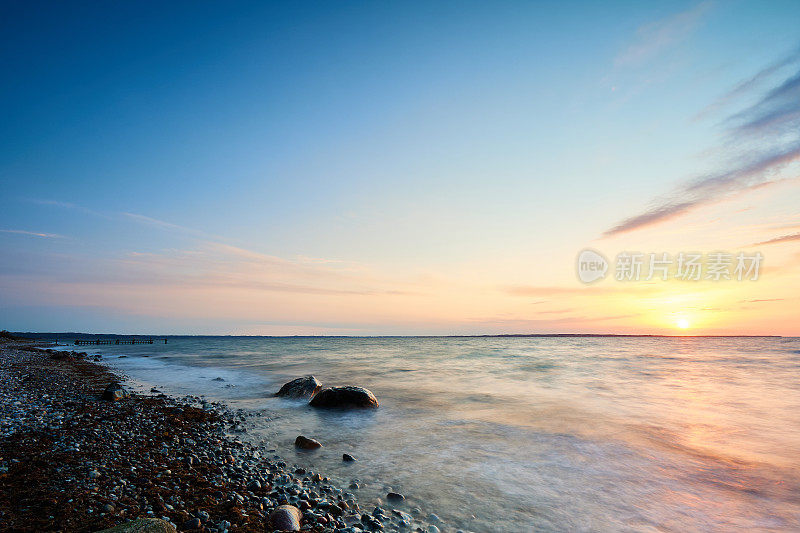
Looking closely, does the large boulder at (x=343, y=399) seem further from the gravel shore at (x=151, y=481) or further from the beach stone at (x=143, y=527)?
the beach stone at (x=143, y=527)

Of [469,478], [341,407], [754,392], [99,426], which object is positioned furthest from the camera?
[754,392]

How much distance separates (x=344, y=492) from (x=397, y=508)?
109 centimetres

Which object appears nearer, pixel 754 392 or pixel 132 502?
pixel 132 502

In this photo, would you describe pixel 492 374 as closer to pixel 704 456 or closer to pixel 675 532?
pixel 704 456

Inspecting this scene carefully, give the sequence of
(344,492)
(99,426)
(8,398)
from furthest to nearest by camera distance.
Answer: (8,398), (99,426), (344,492)

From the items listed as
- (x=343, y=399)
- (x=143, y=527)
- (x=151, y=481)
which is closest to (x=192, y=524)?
(x=143, y=527)

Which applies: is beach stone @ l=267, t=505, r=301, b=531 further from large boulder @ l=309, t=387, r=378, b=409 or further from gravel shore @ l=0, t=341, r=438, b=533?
large boulder @ l=309, t=387, r=378, b=409

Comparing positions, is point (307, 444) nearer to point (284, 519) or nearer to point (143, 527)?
point (284, 519)

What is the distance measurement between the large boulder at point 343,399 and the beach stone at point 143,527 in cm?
1046

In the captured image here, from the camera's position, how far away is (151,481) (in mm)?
6008

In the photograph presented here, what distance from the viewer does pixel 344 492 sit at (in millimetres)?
6602

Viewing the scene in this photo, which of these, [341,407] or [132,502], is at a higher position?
[132,502]

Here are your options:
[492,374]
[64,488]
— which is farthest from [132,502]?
[492,374]

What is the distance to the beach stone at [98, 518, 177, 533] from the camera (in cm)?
364
